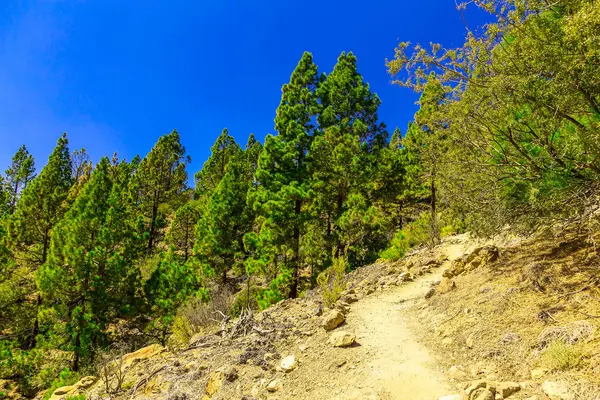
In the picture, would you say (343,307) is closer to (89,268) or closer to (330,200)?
(330,200)

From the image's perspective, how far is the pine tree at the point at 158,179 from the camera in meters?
29.8

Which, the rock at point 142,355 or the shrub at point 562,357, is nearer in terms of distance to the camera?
the shrub at point 562,357

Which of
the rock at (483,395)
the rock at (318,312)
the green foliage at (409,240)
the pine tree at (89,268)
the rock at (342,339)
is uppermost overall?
the pine tree at (89,268)

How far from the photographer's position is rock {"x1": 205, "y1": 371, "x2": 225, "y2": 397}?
17.7ft

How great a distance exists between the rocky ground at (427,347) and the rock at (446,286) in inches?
1.5

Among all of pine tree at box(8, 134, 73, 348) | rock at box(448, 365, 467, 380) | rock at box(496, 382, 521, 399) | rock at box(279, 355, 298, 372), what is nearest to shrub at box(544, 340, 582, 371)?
rock at box(496, 382, 521, 399)

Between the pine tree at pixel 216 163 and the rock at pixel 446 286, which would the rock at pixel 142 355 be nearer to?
the rock at pixel 446 286

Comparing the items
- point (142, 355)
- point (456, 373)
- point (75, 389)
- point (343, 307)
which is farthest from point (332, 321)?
point (75, 389)

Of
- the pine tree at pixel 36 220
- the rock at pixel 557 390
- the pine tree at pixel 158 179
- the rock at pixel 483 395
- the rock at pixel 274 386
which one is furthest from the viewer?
the pine tree at pixel 158 179

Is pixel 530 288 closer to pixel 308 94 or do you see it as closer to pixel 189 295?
pixel 308 94

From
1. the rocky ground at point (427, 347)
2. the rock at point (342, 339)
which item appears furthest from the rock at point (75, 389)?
the rock at point (342, 339)

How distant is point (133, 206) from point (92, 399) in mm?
23495

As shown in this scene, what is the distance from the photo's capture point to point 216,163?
35.4 m

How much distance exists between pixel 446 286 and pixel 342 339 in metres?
2.99
